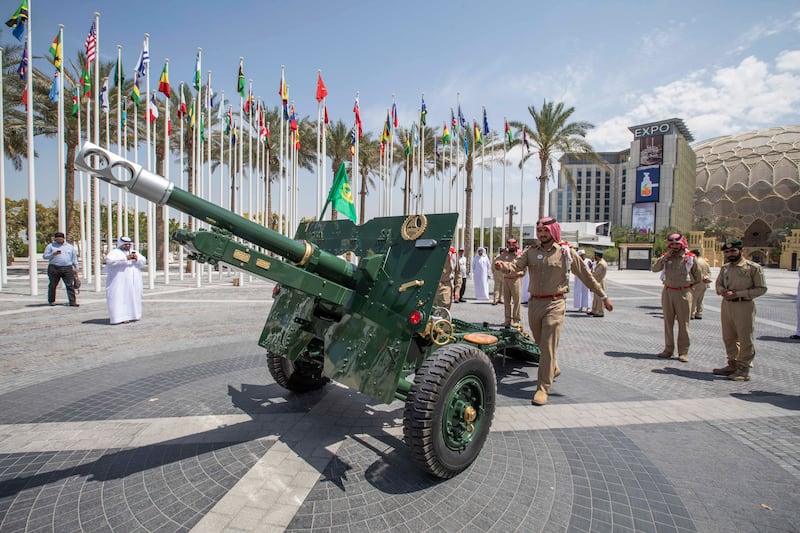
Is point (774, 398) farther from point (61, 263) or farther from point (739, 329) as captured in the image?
point (61, 263)

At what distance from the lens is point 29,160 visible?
13008 mm

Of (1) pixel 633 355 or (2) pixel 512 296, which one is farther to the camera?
(2) pixel 512 296

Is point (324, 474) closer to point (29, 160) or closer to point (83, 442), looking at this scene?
point (83, 442)

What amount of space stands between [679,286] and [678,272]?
224 mm

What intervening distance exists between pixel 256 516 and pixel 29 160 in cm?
1575

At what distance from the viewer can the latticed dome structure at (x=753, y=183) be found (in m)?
73.9

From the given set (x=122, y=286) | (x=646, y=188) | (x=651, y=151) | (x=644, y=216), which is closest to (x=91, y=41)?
(x=122, y=286)

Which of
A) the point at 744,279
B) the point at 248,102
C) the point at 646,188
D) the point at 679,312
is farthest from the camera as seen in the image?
the point at 646,188

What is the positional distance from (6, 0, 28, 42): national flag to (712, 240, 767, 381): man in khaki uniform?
60.3ft

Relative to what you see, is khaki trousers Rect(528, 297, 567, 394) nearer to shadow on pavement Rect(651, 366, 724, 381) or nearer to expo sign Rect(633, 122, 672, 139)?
shadow on pavement Rect(651, 366, 724, 381)

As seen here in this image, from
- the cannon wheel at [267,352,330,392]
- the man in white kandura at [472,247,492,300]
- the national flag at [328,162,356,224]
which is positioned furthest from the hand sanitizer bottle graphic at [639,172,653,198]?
the cannon wheel at [267,352,330,392]

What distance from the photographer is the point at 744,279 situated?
5664mm

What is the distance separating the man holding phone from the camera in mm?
10687

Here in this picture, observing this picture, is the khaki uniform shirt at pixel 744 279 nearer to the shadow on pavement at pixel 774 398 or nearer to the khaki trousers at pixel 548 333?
the shadow on pavement at pixel 774 398
